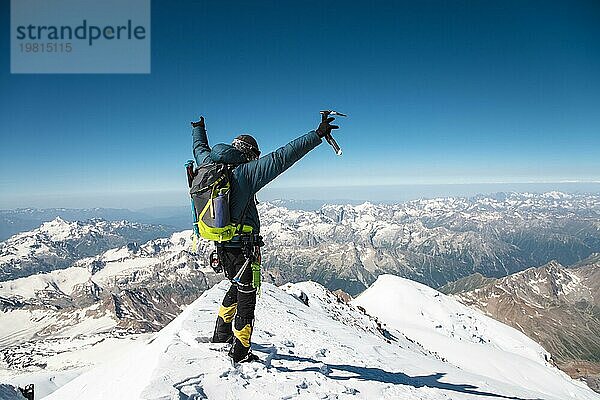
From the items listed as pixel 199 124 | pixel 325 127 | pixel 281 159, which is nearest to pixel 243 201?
pixel 281 159

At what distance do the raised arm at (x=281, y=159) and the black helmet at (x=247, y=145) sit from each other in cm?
62

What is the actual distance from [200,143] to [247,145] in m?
1.64

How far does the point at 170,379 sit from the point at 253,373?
1.77 m

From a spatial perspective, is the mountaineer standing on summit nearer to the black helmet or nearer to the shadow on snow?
the black helmet

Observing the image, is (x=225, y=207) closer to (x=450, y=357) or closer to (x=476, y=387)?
Result: (x=476, y=387)

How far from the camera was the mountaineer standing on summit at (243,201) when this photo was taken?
7293mm

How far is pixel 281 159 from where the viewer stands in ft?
23.8

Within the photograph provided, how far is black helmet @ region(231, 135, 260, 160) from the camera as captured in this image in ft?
26.2

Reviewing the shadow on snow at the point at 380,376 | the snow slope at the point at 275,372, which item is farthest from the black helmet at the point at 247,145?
the shadow on snow at the point at 380,376

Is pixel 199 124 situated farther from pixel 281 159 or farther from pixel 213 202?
pixel 281 159

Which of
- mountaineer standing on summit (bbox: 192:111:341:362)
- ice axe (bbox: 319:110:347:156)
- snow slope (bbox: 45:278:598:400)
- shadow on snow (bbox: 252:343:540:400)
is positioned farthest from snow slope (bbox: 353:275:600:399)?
ice axe (bbox: 319:110:347:156)

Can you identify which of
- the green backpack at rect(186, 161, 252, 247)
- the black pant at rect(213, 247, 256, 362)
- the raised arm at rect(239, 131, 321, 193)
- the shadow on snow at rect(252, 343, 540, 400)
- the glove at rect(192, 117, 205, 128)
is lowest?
the shadow on snow at rect(252, 343, 540, 400)

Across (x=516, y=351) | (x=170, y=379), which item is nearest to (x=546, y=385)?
(x=516, y=351)

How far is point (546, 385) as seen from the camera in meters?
27.0
